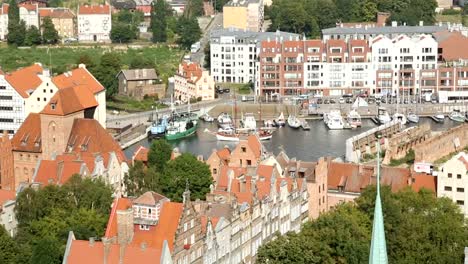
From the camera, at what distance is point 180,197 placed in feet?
129

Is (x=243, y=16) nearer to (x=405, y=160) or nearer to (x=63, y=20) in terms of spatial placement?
(x=63, y=20)

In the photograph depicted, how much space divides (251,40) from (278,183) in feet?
138

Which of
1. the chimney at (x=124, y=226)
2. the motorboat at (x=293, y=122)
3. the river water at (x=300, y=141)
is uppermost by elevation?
the chimney at (x=124, y=226)

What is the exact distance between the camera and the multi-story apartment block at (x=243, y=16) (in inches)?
3472

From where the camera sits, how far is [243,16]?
290 feet

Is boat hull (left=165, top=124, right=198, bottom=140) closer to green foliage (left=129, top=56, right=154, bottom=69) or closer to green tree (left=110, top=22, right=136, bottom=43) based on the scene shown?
green foliage (left=129, top=56, right=154, bottom=69)

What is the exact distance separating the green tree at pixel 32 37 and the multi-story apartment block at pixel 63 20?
3.80 m

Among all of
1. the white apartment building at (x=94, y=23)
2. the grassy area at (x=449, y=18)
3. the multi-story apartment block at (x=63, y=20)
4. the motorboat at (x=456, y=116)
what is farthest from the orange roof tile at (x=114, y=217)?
the grassy area at (x=449, y=18)

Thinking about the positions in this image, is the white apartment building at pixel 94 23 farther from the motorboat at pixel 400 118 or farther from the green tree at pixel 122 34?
the motorboat at pixel 400 118

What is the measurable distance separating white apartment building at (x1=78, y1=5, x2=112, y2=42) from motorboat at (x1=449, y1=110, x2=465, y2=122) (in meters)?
35.8

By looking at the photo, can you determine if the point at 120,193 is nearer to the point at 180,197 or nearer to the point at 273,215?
the point at 180,197

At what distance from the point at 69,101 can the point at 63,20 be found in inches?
2080

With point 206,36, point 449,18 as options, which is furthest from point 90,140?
point 449,18

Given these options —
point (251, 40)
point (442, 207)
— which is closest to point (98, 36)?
point (251, 40)
